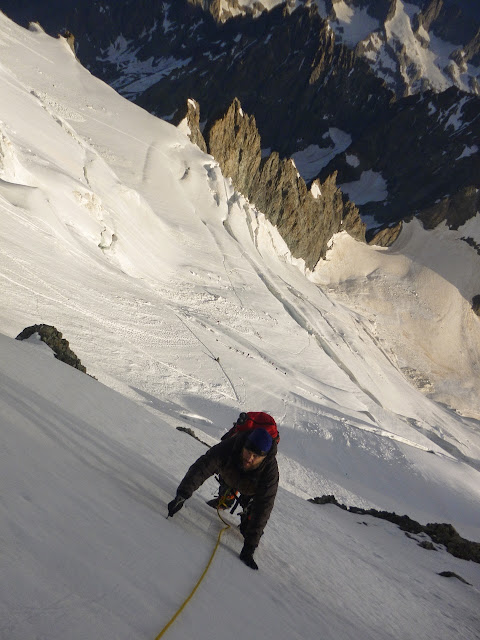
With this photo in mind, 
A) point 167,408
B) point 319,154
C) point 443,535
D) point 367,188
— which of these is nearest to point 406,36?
point 319,154

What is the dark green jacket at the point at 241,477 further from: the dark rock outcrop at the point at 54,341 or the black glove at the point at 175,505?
the dark rock outcrop at the point at 54,341

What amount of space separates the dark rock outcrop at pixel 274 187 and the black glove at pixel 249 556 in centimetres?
3204

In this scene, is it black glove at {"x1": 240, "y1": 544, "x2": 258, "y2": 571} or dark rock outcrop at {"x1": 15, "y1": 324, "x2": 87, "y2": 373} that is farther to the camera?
dark rock outcrop at {"x1": 15, "y1": 324, "x2": 87, "y2": 373}

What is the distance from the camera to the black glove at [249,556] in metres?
3.31

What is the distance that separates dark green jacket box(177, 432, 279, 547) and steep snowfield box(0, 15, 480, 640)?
0.27 metres

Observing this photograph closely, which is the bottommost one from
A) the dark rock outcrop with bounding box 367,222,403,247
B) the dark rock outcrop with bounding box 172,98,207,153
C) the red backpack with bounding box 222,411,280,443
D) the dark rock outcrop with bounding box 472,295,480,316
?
the red backpack with bounding box 222,411,280,443

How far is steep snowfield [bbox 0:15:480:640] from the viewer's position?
2.37 metres

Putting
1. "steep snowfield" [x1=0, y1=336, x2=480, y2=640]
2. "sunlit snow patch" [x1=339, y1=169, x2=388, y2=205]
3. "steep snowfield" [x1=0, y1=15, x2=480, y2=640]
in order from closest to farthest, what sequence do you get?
"steep snowfield" [x1=0, y1=336, x2=480, y2=640] < "steep snowfield" [x1=0, y1=15, x2=480, y2=640] < "sunlit snow patch" [x1=339, y1=169, x2=388, y2=205]

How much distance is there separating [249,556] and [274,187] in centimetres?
3662

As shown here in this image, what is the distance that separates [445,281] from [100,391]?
5187 centimetres

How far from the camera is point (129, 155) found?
25.3 m

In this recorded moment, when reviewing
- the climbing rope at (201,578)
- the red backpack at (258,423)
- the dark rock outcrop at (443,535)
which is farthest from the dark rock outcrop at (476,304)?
the red backpack at (258,423)

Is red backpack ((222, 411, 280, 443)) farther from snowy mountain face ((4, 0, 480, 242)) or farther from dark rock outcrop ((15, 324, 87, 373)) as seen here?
snowy mountain face ((4, 0, 480, 242))

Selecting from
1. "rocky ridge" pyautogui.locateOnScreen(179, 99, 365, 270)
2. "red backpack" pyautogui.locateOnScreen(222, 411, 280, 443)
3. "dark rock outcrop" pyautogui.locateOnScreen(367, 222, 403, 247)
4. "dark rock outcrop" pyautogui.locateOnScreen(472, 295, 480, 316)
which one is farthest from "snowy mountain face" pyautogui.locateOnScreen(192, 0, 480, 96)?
"red backpack" pyautogui.locateOnScreen(222, 411, 280, 443)
